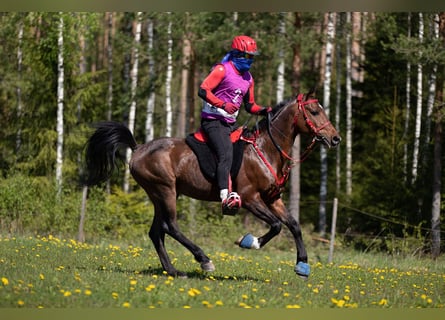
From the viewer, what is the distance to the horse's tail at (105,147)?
1139cm

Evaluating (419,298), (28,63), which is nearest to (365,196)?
(28,63)

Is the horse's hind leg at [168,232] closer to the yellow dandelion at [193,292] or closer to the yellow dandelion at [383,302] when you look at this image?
the yellow dandelion at [193,292]

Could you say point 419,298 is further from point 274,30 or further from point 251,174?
point 274,30

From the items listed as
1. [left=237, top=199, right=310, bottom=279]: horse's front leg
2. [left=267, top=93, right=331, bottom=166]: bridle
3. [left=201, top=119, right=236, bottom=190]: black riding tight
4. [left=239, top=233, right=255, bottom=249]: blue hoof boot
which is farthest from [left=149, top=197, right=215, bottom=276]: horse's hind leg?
[left=267, top=93, right=331, bottom=166]: bridle

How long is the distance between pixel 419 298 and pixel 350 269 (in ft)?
13.3

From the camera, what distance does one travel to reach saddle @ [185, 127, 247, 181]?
10.5m

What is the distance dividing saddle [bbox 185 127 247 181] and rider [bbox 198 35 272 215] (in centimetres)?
11

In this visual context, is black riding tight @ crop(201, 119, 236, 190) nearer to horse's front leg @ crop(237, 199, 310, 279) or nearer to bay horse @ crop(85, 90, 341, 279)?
bay horse @ crop(85, 90, 341, 279)

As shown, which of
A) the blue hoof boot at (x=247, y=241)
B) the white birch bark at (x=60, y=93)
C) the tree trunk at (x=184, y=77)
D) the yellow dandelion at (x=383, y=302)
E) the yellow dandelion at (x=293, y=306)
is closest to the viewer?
the yellow dandelion at (x=293, y=306)

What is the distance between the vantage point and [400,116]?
1183 inches

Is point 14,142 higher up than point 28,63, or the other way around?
point 28,63

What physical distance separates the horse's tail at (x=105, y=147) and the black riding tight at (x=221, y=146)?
1.49 metres

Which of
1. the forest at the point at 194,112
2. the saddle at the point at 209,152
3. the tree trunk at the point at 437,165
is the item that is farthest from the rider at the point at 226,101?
the tree trunk at the point at 437,165

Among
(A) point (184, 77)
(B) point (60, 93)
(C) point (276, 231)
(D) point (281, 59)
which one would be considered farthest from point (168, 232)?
(A) point (184, 77)
